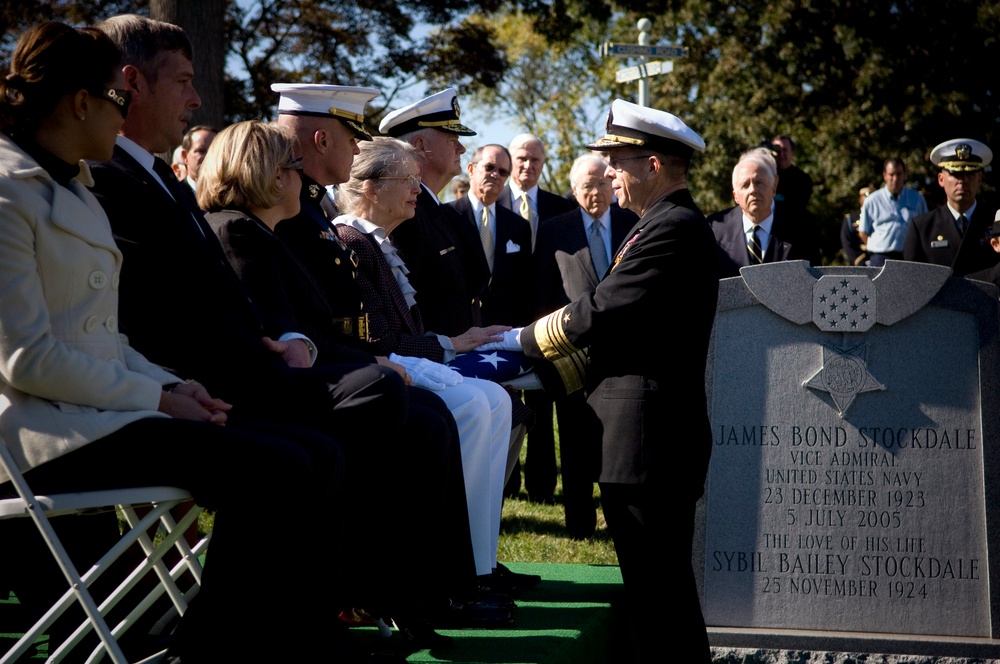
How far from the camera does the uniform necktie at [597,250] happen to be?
25.2 ft

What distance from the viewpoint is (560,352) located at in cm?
451

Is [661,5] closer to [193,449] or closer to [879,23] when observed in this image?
[879,23]

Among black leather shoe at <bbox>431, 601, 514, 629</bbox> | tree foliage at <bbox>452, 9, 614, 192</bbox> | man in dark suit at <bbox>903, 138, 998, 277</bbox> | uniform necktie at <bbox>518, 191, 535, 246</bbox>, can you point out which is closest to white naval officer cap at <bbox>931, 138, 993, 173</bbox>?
man in dark suit at <bbox>903, 138, 998, 277</bbox>

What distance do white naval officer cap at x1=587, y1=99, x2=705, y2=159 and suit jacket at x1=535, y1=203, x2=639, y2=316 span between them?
121 inches

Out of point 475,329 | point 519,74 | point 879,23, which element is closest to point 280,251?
point 475,329

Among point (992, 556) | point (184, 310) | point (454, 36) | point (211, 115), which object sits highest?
point (454, 36)

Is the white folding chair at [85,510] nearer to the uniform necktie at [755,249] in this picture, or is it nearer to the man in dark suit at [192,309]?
the man in dark suit at [192,309]

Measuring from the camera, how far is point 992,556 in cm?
527

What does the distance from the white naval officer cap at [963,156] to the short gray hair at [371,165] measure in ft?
18.4

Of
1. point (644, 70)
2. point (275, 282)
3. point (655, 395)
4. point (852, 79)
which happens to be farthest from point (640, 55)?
point (852, 79)

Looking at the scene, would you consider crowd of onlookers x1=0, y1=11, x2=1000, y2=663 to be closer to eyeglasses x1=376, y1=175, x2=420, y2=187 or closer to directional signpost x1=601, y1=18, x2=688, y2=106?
eyeglasses x1=376, y1=175, x2=420, y2=187

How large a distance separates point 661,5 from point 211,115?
1044 centimetres

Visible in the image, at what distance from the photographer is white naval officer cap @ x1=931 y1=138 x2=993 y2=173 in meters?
8.95

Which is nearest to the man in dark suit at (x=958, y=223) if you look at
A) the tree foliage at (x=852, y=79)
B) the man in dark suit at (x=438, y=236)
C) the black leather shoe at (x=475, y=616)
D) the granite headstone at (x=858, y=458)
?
the granite headstone at (x=858, y=458)
